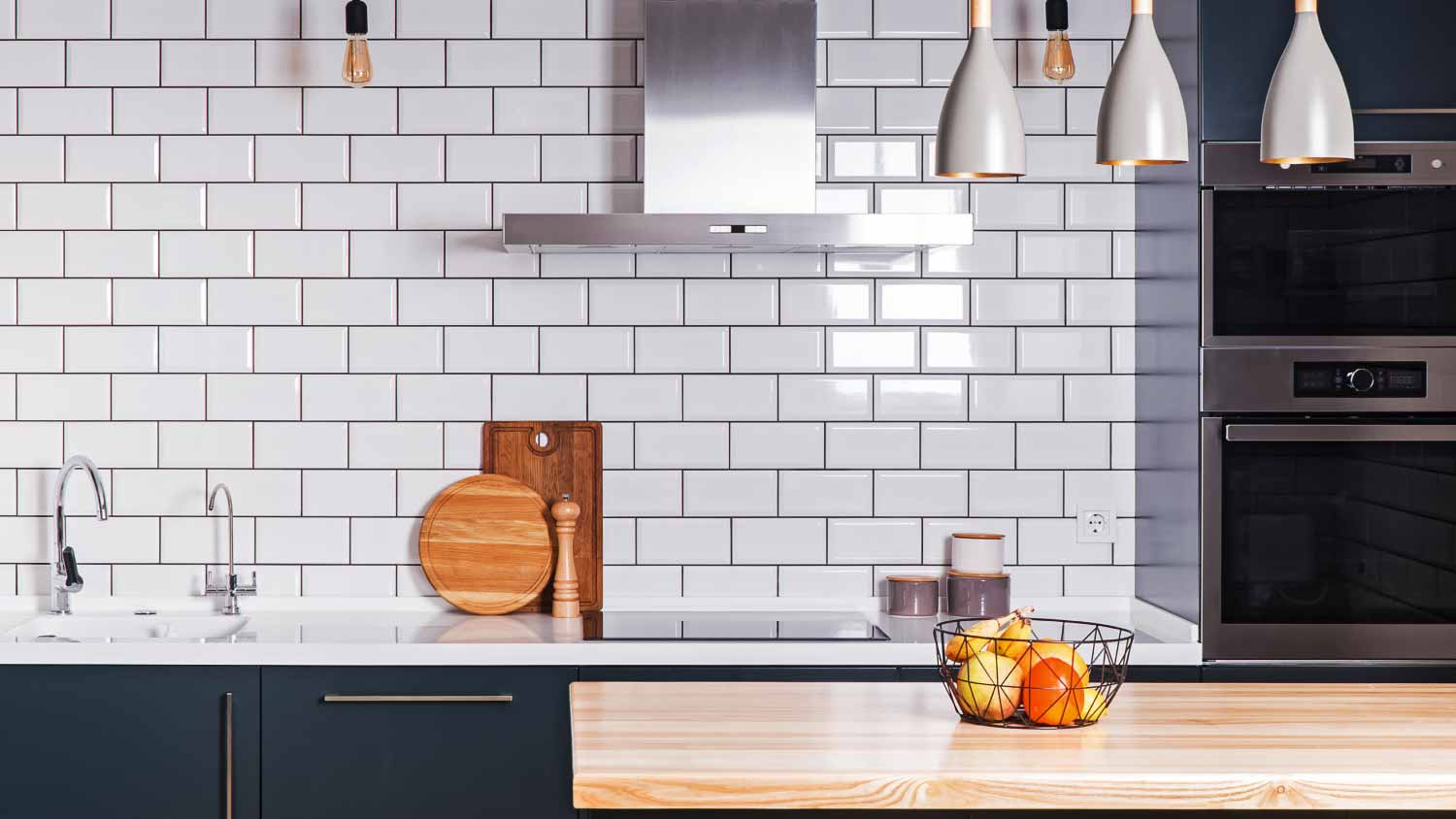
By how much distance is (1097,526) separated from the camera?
309 centimetres

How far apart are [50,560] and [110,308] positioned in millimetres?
592

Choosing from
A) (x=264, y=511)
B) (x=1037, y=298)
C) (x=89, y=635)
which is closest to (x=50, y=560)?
(x=89, y=635)

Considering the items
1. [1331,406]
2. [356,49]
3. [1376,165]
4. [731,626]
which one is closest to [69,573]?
[356,49]

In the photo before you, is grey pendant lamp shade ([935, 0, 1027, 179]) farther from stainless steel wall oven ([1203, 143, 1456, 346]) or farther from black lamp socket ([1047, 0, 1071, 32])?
black lamp socket ([1047, 0, 1071, 32])

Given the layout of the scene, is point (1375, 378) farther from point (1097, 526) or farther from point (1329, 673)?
point (1097, 526)

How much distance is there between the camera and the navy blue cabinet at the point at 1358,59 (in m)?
2.64

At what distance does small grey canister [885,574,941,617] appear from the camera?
2939 millimetres

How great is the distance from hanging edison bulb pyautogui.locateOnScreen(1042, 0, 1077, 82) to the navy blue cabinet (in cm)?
34

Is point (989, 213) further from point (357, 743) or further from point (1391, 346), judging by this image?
point (357, 743)

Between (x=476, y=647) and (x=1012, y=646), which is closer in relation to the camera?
(x=1012, y=646)

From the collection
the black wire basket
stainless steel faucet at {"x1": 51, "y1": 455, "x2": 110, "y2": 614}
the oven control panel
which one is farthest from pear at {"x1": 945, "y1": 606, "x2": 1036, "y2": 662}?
stainless steel faucet at {"x1": 51, "y1": 455, "x2": 110, "y2": 614}

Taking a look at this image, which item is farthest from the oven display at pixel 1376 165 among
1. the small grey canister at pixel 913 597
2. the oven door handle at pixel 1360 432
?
the small grey canister at pixel 913 597

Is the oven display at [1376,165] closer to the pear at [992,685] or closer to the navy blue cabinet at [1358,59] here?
the navy blue cabinet at [1358,59]

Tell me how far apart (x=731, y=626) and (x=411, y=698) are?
0.69 metres
